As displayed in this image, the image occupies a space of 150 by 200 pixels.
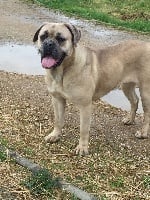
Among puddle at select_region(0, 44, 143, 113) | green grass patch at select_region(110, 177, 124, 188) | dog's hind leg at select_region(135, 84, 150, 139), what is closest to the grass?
puddle at select_region(0, 44, 143, 113)

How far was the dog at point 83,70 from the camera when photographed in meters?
5.59

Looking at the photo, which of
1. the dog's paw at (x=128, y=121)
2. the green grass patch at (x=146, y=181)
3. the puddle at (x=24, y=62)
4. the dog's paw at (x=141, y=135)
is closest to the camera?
the green grass patch at (x=146, y=181)

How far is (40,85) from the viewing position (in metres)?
8.46

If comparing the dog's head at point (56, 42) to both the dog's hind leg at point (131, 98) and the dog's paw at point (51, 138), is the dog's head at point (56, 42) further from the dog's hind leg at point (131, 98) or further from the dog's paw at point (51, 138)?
the dog's hind leg at point (131, 98)

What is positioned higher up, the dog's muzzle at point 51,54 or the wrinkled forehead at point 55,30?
the wrinkled forehead at point 55,30

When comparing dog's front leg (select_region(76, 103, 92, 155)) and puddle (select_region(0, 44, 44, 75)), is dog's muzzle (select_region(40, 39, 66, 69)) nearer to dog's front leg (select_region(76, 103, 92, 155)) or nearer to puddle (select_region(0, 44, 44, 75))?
dog's front leg (select_region(76, 103, 92, 155))

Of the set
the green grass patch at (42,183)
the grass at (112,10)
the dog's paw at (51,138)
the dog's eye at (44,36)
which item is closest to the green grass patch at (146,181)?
the green grass patch at (42,183)

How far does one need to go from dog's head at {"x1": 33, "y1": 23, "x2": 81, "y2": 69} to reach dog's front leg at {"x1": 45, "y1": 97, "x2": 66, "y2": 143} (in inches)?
28.1

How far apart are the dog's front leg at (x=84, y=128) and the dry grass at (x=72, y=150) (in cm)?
10

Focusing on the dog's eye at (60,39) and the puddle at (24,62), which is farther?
the puddle at (24,62)

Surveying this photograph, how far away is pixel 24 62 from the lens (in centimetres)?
970

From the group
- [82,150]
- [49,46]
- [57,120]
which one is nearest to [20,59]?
[57,120]

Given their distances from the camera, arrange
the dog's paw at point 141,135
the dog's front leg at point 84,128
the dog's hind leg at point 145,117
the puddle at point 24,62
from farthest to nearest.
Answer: the puddle at point 24,62 < the dog's paw at point 141,135 < the dog's hind leg at point 145,117 < the dog's front leg at point 84,128

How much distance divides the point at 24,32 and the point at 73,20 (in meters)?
1.89
